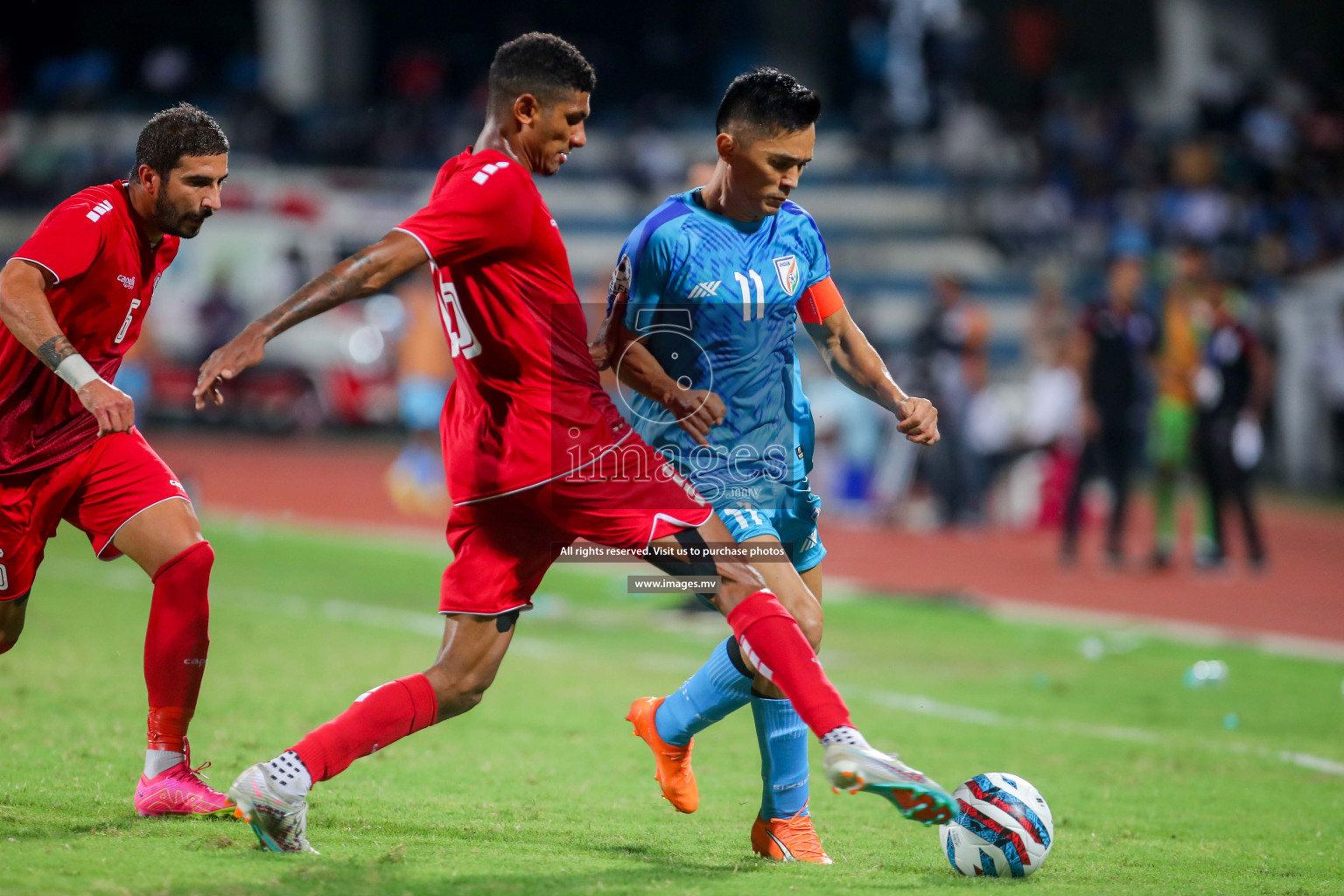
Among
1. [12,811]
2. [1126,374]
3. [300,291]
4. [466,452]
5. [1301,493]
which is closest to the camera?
[300,291]

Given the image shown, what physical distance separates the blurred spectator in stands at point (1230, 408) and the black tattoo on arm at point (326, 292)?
10678 mm

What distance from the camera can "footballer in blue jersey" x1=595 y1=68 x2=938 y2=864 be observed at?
193 inches

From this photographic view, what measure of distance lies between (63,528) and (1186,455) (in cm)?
1106

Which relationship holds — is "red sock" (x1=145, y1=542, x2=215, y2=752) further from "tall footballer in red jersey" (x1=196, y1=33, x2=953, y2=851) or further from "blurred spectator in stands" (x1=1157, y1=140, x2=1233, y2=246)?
"blurred spectator in stands" (x1=1157, y1=140, x2=1233, y2=246)

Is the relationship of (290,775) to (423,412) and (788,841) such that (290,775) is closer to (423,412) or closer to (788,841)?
(788,841)

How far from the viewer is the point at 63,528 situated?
15383 mm

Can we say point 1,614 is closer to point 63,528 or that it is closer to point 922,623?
point 922,623

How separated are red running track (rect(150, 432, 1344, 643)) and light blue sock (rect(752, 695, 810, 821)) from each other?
7.49m

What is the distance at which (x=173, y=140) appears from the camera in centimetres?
508

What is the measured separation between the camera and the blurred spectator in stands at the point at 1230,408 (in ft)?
43.5

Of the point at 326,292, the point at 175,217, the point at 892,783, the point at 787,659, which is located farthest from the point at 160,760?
the point at 892,783

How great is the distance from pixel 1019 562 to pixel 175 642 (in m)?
10.7

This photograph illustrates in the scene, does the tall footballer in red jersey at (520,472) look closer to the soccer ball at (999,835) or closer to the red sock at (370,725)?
the red sock at (370,725)

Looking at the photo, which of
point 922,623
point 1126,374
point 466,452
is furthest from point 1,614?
point 1126,374
